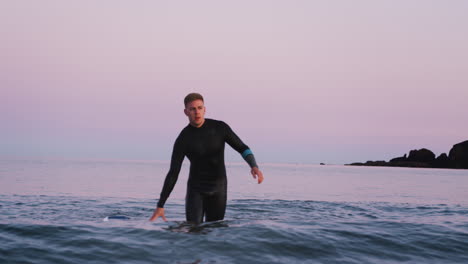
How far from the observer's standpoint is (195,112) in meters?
8.53

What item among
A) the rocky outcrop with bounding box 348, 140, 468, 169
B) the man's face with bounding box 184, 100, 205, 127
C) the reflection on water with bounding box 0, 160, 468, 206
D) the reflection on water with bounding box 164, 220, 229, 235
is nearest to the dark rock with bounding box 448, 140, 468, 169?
the rocky outcrop with bounding box 348, 140, 468, 169

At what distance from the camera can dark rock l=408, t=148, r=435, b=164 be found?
13985 centimetres

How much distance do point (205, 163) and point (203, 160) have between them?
0.28ft

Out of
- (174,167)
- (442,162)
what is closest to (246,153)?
(174,167)

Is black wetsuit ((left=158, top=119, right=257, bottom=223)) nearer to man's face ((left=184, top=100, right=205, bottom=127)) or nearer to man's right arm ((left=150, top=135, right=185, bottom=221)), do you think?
man's right arm ((left=150, top=135, right=185, bottom=221))

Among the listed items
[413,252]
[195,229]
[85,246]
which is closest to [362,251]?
[413,252]

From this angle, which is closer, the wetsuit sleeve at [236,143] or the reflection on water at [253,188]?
the wetsuit sleeve at [236,143]

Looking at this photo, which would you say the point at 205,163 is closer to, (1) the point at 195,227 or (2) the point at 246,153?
(2) the point at 246,153

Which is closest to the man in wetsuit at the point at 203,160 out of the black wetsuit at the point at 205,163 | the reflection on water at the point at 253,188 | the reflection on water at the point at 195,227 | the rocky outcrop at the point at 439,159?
the black wetsuit at the point at 205,163

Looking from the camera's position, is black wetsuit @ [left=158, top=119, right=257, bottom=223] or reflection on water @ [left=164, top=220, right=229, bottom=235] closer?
reflection on water @ [left=164, top=220, right=229, bottom=235]

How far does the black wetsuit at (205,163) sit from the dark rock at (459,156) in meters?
135

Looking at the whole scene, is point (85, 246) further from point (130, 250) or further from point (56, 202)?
point (56, 202)

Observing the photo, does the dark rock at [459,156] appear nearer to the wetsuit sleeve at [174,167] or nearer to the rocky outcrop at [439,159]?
the rocky outcrop at [439,159]

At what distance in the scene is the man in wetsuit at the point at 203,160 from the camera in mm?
8719
